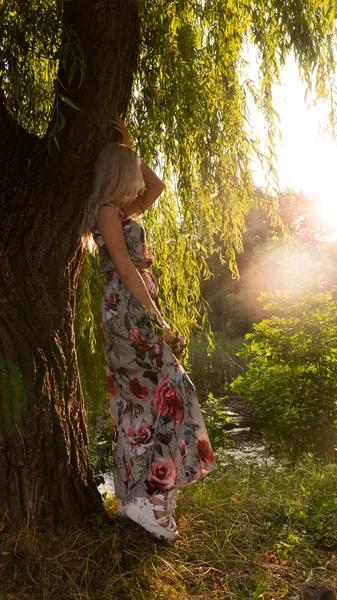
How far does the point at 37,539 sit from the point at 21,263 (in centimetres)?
111

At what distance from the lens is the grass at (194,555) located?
7.69ft

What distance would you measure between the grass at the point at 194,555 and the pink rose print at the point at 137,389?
56 cm

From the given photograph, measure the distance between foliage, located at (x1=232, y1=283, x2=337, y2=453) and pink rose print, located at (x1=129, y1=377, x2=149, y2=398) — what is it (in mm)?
3307

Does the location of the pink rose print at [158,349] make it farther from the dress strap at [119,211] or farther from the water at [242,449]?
the water at [242,449]

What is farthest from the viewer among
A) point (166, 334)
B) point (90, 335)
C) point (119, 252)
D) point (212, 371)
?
point (212, 371)

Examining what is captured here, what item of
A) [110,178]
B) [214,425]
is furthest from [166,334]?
[214,425]

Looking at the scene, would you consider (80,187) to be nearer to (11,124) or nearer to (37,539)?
(11,124)

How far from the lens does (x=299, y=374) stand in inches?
245

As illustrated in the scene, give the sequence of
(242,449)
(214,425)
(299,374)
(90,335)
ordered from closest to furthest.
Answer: (90,335), (214,425), (299,374), (242,449)

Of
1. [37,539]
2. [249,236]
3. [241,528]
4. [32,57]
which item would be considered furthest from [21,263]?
[249,236]

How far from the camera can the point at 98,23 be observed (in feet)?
9.26

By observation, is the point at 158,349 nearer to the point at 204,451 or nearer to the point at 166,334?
the point at 166,334

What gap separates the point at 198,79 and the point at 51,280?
150cm

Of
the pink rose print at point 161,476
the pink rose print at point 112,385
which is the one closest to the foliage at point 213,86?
the pink rose print at point 112,385
